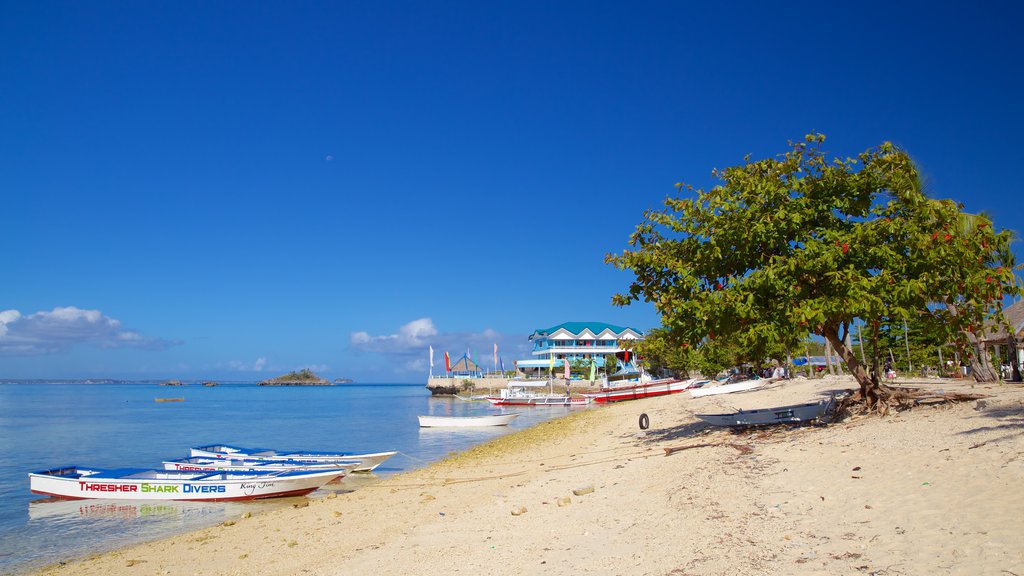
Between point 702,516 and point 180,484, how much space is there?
15.1 m

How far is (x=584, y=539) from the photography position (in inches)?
356

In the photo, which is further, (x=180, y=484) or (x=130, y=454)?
(x=130, y=454)

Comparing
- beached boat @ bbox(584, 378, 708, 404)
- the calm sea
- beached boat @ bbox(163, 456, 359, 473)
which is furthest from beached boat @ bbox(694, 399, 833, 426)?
beached boat @ bbox(584, 378, 708, 404)

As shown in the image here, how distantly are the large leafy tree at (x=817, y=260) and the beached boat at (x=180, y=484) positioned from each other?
11.3 metres

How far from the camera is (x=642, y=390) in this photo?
58.7 metres

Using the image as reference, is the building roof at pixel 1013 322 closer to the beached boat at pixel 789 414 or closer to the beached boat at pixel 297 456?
the beached boat at pixel 789 414

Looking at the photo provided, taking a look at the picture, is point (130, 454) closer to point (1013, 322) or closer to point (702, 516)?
point (702, 516)

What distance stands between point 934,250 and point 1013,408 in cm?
393

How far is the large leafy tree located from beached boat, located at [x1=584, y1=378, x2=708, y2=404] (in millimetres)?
40753

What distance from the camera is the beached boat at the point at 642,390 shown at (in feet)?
189

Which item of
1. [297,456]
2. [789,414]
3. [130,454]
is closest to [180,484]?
[297,456]

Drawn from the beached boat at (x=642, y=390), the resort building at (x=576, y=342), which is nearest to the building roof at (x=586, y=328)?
the resort building at (x=576, y=342)

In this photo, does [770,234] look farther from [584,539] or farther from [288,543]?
[288,543]

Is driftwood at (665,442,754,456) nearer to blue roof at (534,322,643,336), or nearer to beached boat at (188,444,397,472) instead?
beached boat at (188,444,397,472)
